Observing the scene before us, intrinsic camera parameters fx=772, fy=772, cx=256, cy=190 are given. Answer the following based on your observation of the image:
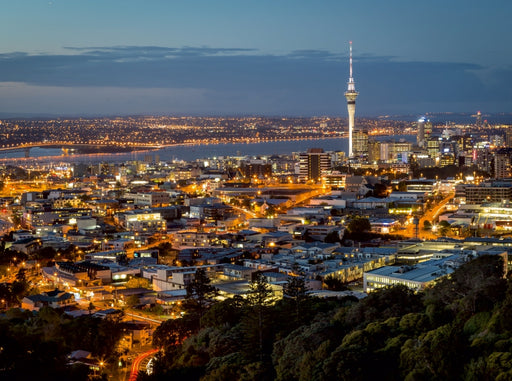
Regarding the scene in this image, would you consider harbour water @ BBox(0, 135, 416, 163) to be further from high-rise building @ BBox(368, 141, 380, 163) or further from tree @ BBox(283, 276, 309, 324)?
tree @ BBox(283, 276, 309, 324)

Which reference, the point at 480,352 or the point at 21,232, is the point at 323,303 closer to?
the point at 480,352

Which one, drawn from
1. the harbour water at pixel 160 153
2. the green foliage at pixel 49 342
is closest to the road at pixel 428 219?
the green foliage at pixel 49 342

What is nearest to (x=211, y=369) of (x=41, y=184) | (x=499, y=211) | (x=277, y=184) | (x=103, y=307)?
(x=103, y=307)

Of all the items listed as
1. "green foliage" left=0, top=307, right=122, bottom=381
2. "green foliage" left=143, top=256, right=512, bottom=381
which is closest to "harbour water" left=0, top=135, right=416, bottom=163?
"green foliage" left=0, top=307, right=122, bottom=381

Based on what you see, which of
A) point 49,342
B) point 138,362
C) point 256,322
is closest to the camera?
point 49,342

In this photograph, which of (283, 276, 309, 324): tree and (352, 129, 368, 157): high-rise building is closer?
(283, 276, 309, 324): tree

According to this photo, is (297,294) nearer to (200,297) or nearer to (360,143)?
(200,297)

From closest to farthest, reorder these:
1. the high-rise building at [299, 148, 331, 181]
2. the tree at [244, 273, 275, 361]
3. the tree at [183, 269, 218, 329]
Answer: the tree at [244, 273, 275, 361]
the tree at [183, 269, 218, 329]
the high-rise building at [299, 148, 331, 181]

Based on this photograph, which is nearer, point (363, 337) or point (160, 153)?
point (363, 337)

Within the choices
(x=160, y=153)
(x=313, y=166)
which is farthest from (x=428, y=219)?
(x=160, y=153)

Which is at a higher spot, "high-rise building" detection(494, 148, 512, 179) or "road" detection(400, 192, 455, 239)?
"high-rise building" detection(494, 148, 512, 179)
